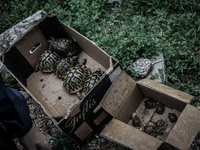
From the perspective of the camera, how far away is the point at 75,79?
2.55 metres

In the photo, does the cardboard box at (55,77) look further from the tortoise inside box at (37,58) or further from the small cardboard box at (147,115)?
the small cardboard box at (147,115)

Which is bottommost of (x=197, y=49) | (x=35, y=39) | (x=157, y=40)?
(x=197, y=49)

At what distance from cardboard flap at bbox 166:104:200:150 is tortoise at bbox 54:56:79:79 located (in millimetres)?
1577

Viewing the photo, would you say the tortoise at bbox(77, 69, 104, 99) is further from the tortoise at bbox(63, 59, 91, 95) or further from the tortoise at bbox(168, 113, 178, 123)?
the tortoise at bbox(168, 113, 178, 123)

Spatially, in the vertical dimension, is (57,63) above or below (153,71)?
above

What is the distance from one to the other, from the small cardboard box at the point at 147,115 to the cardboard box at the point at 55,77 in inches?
6.7

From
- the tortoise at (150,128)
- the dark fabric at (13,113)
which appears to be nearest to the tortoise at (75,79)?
the tortoise at (150,128)

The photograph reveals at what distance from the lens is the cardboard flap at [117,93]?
1.95 metres

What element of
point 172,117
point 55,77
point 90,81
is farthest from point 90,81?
point 172,117

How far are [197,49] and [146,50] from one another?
0.64 metres

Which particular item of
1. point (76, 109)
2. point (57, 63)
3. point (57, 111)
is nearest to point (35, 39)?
point (57, 63)

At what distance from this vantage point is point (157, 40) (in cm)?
271

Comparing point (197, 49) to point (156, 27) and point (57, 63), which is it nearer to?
point (156, 27)

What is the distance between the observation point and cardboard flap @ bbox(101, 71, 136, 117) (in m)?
1.95
